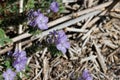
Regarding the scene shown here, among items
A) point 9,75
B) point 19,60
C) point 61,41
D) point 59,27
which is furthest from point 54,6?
point 9,75

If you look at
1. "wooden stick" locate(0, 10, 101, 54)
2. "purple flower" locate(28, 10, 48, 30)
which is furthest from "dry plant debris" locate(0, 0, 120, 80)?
"purple flower" locate(28, 10, 48, 30)

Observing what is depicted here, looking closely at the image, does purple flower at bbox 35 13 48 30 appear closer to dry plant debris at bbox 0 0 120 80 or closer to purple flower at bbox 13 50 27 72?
dry plant debris at bbox 0 0 120 80

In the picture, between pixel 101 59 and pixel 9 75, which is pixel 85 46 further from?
pixel 9 75

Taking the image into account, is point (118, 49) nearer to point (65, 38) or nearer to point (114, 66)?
point (114, 66)

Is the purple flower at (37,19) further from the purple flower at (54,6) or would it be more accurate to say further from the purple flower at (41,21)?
the purple flower at (54,6)

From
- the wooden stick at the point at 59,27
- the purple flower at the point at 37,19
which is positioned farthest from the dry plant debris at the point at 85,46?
the purple flower at the point at 37,19

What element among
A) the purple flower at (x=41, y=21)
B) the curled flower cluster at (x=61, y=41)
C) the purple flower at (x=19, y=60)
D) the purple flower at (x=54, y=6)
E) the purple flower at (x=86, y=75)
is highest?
the purple flower at (x=54, y=6)
